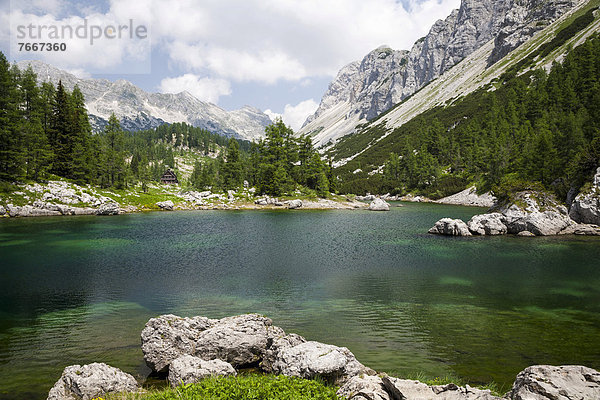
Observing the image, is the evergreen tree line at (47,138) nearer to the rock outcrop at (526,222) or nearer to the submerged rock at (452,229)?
the submerged rock at (452,229)

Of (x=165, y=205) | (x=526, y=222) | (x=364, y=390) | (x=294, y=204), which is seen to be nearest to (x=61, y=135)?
(x=165, y=205)

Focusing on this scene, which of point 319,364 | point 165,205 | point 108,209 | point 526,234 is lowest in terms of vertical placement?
point 319,364

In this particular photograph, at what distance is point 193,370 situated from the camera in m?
12.1

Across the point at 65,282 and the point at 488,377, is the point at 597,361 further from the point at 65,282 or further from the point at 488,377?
the point at 65,282

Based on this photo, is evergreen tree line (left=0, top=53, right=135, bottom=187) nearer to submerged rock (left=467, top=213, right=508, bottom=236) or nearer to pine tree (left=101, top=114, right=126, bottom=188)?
pine tree (left=101, top=114, right=126, bottom=188)

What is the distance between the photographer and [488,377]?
13305 mm

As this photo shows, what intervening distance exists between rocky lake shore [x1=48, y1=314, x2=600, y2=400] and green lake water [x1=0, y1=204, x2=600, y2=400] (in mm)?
1818

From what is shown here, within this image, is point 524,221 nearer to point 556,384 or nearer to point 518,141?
point 556,384

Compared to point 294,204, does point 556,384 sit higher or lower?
lower

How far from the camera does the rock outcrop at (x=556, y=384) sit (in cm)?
832

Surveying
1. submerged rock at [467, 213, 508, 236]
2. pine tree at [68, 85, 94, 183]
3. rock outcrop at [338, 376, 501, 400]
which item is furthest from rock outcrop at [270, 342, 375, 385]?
pine tree at [68, 85, 94, 183]

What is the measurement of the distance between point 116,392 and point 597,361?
21.1 m

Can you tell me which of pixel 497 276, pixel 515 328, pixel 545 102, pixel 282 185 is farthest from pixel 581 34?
pixel 515 328

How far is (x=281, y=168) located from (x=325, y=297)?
86395mm
